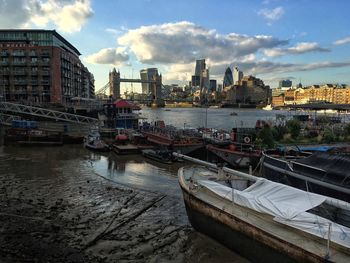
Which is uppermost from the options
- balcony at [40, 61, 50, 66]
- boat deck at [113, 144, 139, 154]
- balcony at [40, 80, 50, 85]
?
A: balcony at [40, 61, 50, 66]

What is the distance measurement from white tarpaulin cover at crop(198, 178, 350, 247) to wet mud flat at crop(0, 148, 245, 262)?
2193 mm

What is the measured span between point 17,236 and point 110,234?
12.5 feet

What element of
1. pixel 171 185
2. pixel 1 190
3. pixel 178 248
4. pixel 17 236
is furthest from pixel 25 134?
pixel 178 248

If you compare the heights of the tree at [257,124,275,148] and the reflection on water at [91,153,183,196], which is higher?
the tree at [257,124,275,148]

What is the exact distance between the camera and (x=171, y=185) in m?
25.4

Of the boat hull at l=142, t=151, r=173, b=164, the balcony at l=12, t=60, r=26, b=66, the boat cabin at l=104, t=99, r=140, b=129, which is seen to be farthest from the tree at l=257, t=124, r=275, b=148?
the balcony at l=12, t=60, r=26, b=66

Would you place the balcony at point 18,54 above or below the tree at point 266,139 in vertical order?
above

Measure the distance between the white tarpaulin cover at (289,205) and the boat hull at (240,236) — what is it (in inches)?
31.0

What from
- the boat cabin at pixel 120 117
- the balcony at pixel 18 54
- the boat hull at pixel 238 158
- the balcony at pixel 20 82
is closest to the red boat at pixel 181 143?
the boat hull at pixel 238 158

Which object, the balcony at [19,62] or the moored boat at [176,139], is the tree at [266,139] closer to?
the moored boat at [176,139]

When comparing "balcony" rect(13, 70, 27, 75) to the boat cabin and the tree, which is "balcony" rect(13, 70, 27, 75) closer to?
the boat cabin

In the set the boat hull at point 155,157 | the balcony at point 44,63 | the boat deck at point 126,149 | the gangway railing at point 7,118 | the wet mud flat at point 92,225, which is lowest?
the wet mud flat at point 92,225

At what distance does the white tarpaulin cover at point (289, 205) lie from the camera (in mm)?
11125

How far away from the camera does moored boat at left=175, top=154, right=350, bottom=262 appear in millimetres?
10781
